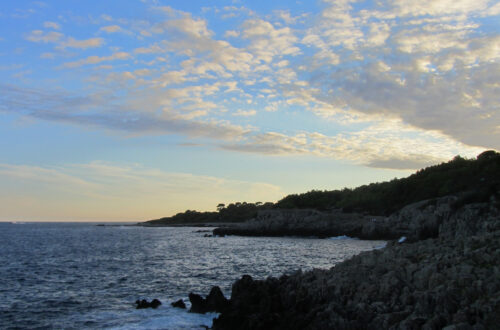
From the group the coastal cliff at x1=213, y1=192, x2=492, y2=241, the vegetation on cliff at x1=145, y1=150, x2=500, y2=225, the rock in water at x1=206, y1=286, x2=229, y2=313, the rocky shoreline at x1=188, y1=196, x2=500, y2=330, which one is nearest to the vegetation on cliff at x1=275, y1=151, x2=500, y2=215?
the vegetation on cliff at x1=145, y1=150, x2=500, y2=225

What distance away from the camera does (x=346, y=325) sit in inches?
564

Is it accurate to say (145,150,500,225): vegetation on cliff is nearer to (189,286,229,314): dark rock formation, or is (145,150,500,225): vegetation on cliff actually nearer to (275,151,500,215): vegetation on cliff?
(275,151,500,215): vegetation on cliff

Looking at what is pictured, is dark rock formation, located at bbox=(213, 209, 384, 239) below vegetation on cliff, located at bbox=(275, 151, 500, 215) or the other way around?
below

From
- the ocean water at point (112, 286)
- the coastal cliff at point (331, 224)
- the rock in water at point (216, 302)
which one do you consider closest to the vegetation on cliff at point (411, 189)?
the coastal cliff at point (331, 224)

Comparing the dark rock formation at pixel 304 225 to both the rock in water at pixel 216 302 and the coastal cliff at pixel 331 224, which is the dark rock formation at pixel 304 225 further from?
the rock in water at pixel 216 302

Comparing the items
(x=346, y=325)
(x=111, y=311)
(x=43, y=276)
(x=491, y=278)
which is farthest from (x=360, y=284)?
(x=43, y=276)

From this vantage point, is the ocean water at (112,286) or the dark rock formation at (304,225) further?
the dark rock formation at (304,225)

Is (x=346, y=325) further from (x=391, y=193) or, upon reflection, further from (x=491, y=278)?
(x=391, y=193)

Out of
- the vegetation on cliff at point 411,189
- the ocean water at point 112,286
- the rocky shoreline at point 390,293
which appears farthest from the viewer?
the vegetation on cliff at point 411,189

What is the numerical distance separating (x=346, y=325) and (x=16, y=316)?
17033 millimetres

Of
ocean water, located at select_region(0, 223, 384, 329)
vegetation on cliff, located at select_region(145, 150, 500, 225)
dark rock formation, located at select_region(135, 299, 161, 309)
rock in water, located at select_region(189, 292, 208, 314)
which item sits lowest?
ocean water, located at select_region(0, 223, 384, 329)

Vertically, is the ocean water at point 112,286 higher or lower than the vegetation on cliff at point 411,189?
lower

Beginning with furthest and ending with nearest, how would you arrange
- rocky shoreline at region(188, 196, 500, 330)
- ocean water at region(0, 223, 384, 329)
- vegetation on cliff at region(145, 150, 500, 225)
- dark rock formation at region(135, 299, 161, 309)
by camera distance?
vegetation on cliff at region(145, 150, 500, 225) → dark rock formation at region(135, 299, 161, 309) → ocean water at region(0, 223, 384, 329) → rocky shoreline at region(188, 196, 500, 330)

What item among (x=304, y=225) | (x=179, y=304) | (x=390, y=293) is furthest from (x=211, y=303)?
(x=304, y=225)
